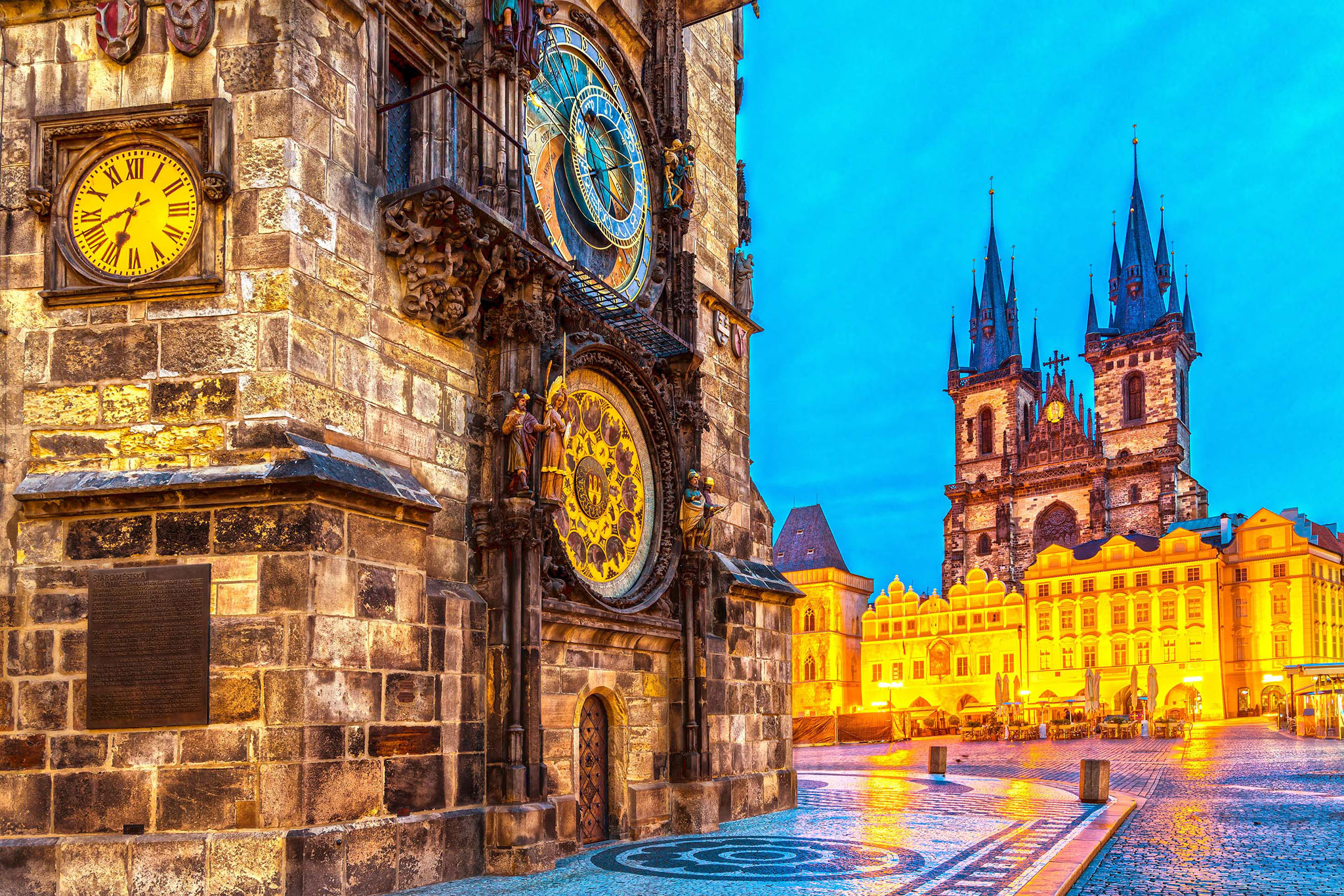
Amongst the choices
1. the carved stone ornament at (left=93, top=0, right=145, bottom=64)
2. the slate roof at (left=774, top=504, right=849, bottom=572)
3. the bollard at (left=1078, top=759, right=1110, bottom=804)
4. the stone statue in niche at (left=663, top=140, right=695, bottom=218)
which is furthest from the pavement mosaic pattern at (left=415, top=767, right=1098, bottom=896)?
the slate roof at (left=774, top=504, right=849, bottom=572)

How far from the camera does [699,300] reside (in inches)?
666

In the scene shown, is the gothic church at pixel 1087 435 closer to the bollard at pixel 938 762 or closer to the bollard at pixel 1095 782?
the bollard at pixel 938 762

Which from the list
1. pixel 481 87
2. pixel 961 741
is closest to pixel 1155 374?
pixel 961 741

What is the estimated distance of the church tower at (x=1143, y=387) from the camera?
9162 centimetres

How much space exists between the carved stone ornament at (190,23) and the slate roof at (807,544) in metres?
86.0

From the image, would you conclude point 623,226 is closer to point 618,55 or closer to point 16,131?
point 618,55

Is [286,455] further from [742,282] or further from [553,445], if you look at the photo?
[742,282]

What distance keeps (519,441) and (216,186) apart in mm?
3434

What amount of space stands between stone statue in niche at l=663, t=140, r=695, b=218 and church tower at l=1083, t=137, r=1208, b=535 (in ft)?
269

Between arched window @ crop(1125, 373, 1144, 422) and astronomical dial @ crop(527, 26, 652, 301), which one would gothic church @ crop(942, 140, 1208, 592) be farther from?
astronomical dial @ crop(527, 26, 652, 301)

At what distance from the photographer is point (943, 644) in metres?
86.1

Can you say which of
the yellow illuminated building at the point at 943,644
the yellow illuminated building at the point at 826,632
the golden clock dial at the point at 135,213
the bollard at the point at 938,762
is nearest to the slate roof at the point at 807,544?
the yellow illuminated building at the point at 826,632

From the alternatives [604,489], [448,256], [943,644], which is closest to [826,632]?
[943,644]

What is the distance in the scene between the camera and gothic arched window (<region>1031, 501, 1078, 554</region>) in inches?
3772
